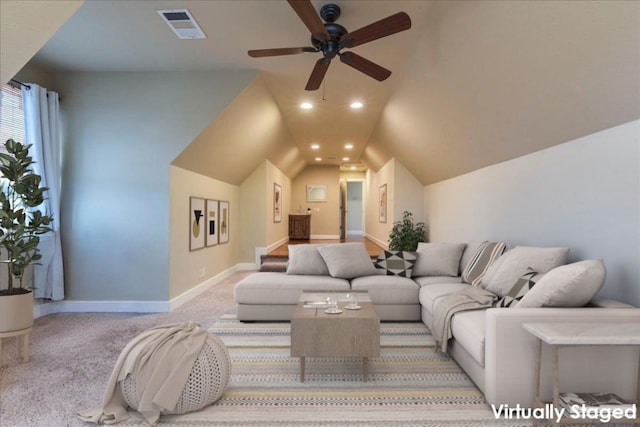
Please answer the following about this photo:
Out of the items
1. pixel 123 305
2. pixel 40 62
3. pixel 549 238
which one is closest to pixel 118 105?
pixel 40 62

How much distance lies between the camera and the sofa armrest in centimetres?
198

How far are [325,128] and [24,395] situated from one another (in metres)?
5.63

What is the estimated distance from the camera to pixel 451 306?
2.71 metres

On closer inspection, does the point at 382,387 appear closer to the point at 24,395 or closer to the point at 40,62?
the point at 24,395

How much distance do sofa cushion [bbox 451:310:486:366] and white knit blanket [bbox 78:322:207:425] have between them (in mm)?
1699

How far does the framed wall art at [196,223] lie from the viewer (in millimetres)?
4832

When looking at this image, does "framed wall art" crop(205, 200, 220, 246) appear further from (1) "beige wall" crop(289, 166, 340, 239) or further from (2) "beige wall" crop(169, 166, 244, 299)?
(1) "beige wall" crop(289, 166, 340, 239)

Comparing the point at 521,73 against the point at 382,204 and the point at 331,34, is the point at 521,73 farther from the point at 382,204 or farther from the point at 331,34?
the point at 382,204

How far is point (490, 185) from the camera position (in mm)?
4211

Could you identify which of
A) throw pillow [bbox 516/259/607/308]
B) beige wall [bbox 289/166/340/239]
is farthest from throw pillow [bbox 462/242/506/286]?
beige wall [bbox 289/166/340/239]

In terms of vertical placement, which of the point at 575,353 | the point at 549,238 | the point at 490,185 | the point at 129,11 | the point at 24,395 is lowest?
the point at 24,395

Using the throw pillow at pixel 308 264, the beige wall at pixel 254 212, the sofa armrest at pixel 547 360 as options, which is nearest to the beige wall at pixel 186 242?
the beige wall at pixel 254 212

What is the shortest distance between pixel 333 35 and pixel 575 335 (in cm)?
245

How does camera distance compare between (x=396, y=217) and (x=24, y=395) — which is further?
(x=396, y=217)
